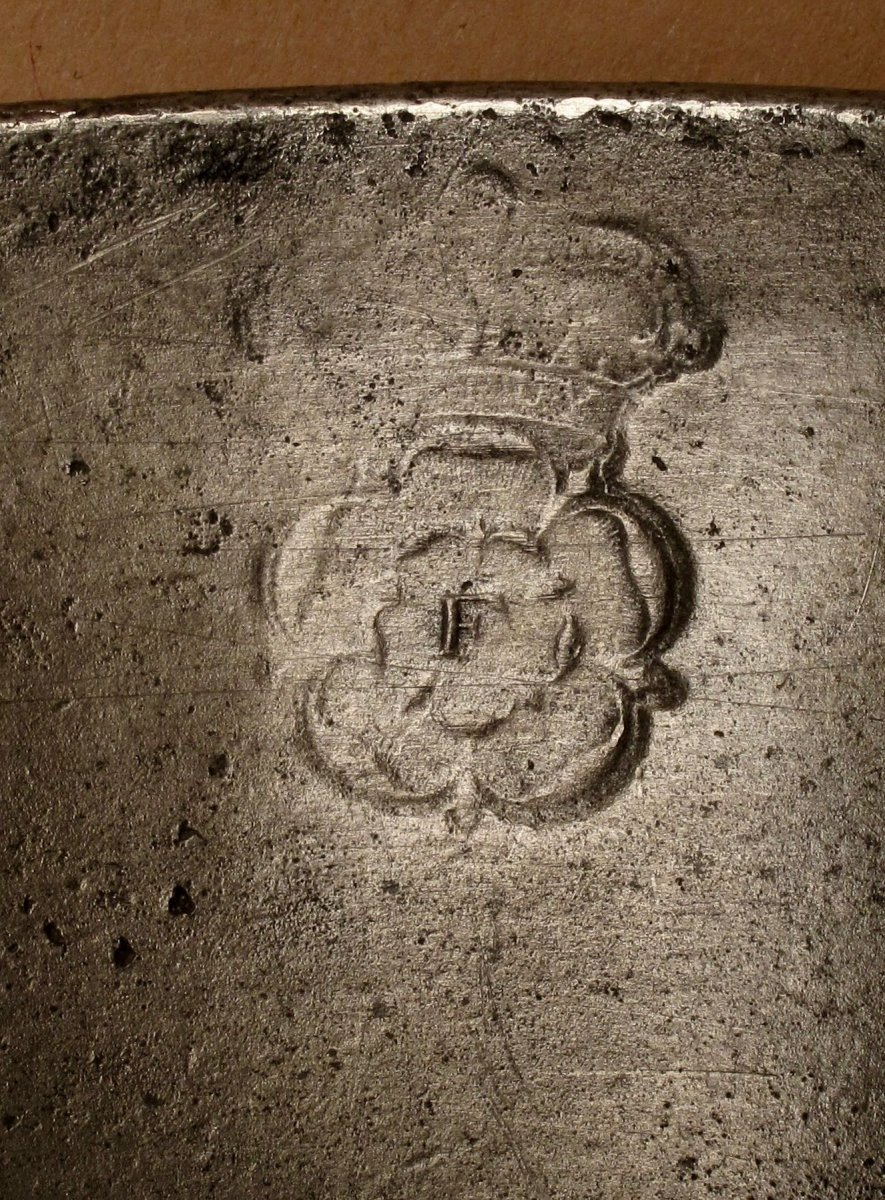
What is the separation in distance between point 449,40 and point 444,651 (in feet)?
2.79

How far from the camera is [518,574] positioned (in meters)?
1.20

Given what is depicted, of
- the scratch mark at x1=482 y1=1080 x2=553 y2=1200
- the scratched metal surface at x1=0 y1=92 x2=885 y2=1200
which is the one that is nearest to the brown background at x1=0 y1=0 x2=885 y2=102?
the scratched metal surface at x1=0 y1=92 x2=885 y2=1200

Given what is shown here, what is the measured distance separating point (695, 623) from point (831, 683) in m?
0.15

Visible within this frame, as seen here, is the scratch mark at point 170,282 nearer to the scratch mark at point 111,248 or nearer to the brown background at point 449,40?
the scratch mark at point 111,248

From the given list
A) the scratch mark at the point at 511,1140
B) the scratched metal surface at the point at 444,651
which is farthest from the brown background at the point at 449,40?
the scratch mark at the point at 511,1140

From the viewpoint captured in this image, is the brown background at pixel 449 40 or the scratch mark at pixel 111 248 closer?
the scratch mark at pixel 111 248

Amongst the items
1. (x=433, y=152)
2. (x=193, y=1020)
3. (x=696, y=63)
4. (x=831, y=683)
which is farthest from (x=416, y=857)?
(x=696, y=63)

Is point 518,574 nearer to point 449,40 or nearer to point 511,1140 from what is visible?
point 511,1140

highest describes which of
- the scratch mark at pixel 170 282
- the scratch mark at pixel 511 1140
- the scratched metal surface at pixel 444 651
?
the scratch mark at pixel 170 282

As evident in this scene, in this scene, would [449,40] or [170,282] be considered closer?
[170,282]

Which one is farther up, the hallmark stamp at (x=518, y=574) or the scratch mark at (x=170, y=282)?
the scratch mark at (x=170, y=282)

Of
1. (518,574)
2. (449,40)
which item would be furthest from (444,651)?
(449,40)

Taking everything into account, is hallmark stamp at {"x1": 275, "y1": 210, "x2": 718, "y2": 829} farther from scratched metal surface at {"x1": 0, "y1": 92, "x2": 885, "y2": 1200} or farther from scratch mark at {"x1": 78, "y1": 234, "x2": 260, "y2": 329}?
scratch mark at {"x1": 78, "y1": 234, "x2": 260, "y2": 329}

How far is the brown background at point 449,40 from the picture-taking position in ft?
5.14
